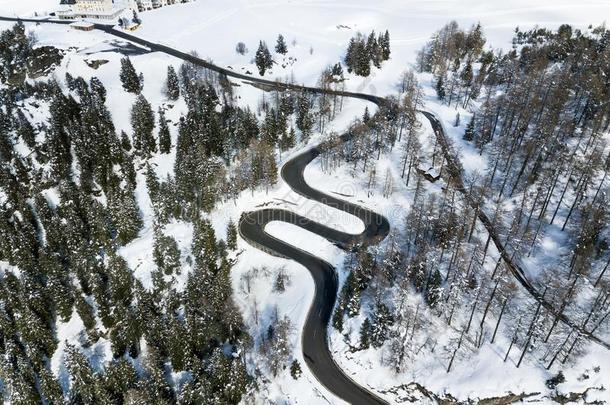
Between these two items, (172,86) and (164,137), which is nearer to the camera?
(164,137)

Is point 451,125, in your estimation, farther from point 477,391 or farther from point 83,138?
point 83,138

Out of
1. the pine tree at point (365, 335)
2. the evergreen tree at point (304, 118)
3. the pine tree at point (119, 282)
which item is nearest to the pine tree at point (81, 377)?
the pine tree at point (119, 282)

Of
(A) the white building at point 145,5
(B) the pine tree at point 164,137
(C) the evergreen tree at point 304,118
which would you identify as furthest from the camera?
(A) the white building at point 145,5

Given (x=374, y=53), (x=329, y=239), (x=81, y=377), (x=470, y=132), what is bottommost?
(x=81, y=377)

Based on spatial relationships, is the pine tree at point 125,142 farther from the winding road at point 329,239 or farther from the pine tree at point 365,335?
the pine tree at point 365,335

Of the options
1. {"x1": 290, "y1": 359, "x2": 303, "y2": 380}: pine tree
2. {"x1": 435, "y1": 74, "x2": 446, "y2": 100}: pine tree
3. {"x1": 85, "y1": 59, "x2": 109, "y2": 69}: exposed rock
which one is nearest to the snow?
{"x1": 85, "y1": 59, "x2": 109, "y2": 69}: exposed rock

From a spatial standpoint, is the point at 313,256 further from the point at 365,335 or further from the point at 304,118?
the point at 304,118

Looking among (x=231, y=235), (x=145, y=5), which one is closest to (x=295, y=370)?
(x=231, y=235)
